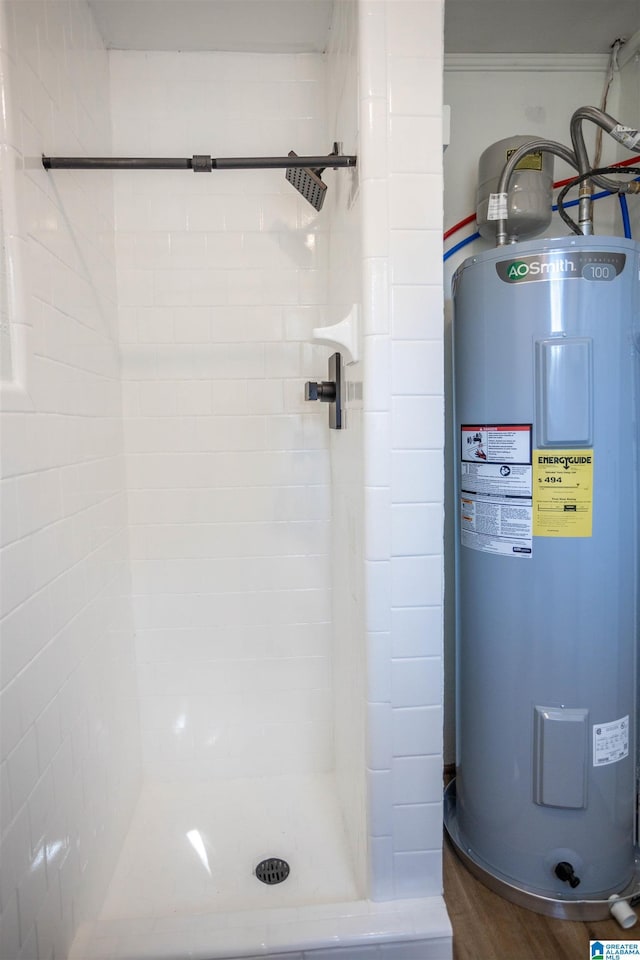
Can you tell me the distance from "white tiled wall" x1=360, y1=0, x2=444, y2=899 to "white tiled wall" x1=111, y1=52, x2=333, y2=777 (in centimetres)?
60

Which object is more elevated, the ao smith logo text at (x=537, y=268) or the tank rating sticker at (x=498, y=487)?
the ao smith logo text at (x=537, y=268)

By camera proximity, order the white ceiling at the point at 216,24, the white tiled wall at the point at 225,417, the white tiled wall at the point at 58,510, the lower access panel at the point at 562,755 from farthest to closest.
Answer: the white tiled wall at the point at 225,417 < the white ceiling at the point at 216,24 < the lower access panel at the point at 562,755 < the white tiled wall at the point at 58,510

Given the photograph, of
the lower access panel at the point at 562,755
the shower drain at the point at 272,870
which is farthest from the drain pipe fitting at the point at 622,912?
the shower drain at the point at 272,870

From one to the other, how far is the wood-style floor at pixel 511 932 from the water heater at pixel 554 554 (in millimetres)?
33

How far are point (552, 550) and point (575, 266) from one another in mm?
664

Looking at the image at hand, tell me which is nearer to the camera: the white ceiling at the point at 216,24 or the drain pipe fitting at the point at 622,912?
the drain pipe fitting at the point at 622,912

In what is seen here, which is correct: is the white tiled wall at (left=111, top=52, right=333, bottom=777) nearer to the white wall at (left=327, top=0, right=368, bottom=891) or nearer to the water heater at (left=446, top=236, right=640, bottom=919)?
the white wall at (left=327, top=0, right=368, bottom=891)

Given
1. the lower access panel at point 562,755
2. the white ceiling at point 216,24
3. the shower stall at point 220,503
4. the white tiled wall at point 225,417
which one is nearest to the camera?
the shower stall at point 220,503

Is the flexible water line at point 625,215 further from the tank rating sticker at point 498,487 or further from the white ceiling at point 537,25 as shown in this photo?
the tank rating sticker at point 498,487

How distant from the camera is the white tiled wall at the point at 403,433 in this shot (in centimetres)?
106

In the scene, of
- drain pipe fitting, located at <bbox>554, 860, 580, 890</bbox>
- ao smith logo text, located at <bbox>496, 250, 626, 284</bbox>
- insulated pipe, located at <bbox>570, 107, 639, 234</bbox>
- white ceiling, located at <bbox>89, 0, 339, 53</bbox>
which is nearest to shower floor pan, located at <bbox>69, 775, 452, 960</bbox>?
drain pipe fitting, located at <bbox>554, 860, 580, 890</bbox>

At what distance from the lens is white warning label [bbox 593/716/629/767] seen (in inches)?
50.9

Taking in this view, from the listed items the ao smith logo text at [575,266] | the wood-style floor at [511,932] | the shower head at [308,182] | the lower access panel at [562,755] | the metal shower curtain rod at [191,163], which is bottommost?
the wood-style floor at [511,932]

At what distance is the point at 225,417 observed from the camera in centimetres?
167
